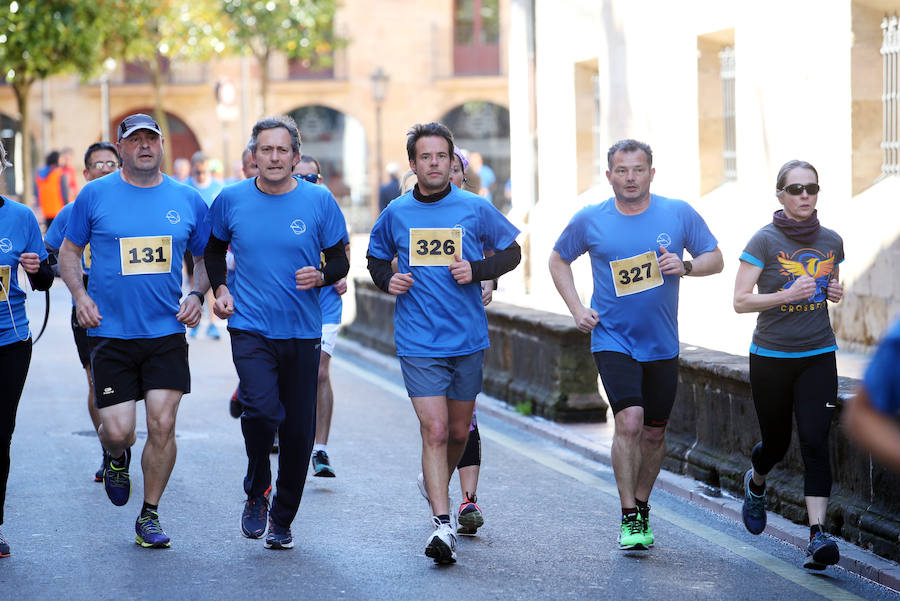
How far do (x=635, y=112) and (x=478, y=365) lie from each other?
36.4ft

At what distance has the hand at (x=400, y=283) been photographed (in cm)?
686

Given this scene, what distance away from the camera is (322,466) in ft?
29.7

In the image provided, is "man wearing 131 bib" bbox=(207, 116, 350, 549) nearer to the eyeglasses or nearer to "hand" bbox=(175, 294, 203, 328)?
"hand" bbox=(175, 294, 203, 328)

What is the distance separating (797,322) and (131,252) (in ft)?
9.44

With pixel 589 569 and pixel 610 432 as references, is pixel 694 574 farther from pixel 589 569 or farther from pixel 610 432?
pixel 610 432

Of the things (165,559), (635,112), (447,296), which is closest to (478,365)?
(447,296)

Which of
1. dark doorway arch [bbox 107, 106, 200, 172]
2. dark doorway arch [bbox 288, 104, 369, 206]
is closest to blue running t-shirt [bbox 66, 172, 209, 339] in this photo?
dark doorway arch [bbox 288, 104, 369, 206]

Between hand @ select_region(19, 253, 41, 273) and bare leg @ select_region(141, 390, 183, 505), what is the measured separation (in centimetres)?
76

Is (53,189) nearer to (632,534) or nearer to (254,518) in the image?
(254,518)

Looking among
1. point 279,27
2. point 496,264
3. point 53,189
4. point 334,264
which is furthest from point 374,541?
point 279,27

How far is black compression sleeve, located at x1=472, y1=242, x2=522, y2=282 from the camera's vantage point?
22.7 feet

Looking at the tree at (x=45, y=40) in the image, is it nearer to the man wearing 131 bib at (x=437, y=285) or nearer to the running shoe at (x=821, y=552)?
the man wearing 131 bib at (x=437, y=285)

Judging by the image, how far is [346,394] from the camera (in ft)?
43.7

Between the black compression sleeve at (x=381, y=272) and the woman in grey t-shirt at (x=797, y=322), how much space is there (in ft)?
5.03
